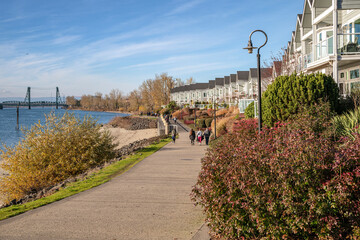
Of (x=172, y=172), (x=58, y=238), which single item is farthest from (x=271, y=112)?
(x=58, y=238)

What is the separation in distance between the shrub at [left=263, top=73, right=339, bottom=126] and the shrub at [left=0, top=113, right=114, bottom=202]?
33.0 feet

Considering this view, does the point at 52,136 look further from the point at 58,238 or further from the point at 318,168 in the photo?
the point at 318,168

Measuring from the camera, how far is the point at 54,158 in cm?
1623

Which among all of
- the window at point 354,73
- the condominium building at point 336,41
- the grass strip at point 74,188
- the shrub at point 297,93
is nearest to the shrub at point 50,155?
the grass strip at point 74,188

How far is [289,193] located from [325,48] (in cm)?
1596

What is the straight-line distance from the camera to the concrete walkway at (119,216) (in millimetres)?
6762

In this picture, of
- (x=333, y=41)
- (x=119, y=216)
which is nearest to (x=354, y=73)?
(x=333, y=41)

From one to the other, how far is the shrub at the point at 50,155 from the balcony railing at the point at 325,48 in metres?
14.2

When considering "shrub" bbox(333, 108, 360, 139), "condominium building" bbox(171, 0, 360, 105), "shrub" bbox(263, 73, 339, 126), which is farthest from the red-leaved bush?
"condominium building" bbox(171, 0, 360, 105)

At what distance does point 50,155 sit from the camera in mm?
16172

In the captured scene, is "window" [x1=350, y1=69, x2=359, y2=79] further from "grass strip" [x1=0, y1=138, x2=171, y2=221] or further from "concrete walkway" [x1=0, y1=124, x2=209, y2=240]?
"grass strip" [x1=0, y1=138, x2=171, y2=221]

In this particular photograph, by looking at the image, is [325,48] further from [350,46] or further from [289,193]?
[289,193]

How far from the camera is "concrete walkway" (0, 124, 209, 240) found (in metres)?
6.76

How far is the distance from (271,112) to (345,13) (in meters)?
12.3
